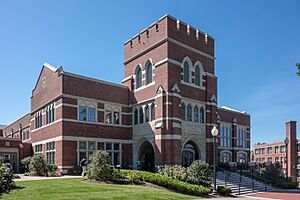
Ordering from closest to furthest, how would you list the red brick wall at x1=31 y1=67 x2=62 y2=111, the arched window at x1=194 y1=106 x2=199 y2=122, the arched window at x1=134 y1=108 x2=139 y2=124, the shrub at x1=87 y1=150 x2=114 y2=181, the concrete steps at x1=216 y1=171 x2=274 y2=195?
the shrub at x1=87 y1=150 x2=114 y2=181 < the concrete steps at x1=216 y1=171 x2=274 y2=195 < the red brick wall at x1=31 y1=67 x2=62 y2=111 < the arched window at x1=194 y1=106 x2=199 y2=122 < the arched window at x1=134 y1=108 x2=139 y2=124

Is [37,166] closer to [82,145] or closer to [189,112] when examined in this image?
[82,145]

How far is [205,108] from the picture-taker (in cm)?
3173

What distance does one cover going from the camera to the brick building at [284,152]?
2793 inches

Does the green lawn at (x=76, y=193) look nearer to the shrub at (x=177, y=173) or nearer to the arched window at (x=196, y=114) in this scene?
the shrub at (x=177, y=173)

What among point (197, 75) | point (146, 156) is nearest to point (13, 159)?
point (146, 156)

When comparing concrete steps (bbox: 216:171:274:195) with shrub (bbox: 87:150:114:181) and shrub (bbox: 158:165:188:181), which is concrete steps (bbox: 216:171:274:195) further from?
shrub (bbox: 87:150:114:181)

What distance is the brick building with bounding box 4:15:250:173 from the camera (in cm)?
2789

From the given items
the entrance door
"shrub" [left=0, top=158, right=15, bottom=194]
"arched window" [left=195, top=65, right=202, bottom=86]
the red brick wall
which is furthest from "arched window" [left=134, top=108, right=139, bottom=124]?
"shrub" [left=0, top=158, right=15, bottom=194]

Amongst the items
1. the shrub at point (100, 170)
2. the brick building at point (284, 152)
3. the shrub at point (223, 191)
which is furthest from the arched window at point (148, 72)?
the brick building at point (284, 152)

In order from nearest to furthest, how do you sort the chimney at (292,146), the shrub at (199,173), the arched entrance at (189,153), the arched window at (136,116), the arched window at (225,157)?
the shrub at (199,173)
the arched entrance at (189,153)
the arched window at (136,116)
the arched window at (225,157)
the chimney at (292,146)

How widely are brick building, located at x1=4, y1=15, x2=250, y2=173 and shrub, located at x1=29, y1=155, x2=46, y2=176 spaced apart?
56.6 inches

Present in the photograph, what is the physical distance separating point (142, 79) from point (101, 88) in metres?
3.98

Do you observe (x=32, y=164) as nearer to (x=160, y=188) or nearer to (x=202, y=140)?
(x=160, y=188)

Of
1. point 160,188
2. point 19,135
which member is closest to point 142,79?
point 160,188
